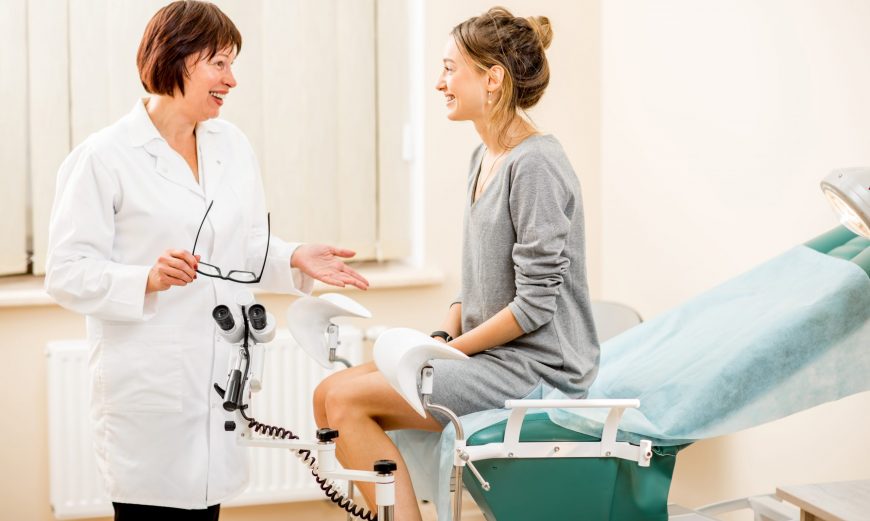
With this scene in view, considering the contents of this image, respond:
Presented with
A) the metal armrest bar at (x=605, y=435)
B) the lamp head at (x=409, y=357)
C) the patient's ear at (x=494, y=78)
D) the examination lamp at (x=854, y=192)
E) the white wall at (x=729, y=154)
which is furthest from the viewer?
the white wall at (x=729, y=154)

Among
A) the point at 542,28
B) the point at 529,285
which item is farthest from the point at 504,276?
the point at 542,28

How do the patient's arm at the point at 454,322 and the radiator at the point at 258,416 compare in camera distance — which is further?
the radiator at the point at 258,416

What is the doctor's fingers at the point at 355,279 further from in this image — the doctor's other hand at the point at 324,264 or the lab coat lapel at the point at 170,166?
the lab coat lapel at the point at 170,166

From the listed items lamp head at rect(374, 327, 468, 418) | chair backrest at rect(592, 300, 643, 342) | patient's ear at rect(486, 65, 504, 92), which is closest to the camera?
lamp head at rect(374, 327, 468, 418)

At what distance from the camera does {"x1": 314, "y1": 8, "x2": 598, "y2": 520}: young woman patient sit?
1.83 meters

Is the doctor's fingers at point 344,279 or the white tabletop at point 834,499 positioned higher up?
the doctor's fingers at point 344,279

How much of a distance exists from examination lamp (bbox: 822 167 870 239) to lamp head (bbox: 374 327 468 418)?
60 centimetres

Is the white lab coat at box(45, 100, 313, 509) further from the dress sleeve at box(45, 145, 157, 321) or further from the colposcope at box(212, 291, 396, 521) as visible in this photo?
the colposcope at box(212, 291, 396, 521)

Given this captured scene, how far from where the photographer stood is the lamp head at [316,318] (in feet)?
6.36

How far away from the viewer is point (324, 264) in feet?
6.51

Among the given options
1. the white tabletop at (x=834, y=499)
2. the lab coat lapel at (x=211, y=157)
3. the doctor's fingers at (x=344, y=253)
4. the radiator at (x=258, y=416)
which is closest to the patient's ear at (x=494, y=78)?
the doctor's fingers at (x=344, y=253)

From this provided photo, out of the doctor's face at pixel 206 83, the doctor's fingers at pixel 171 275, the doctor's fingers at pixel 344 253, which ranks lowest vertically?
the doctor's fingers at pixel 171 275

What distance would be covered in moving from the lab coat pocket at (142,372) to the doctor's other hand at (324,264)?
0.29 m

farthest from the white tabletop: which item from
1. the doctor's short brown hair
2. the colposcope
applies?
the doctor's short brown hair
